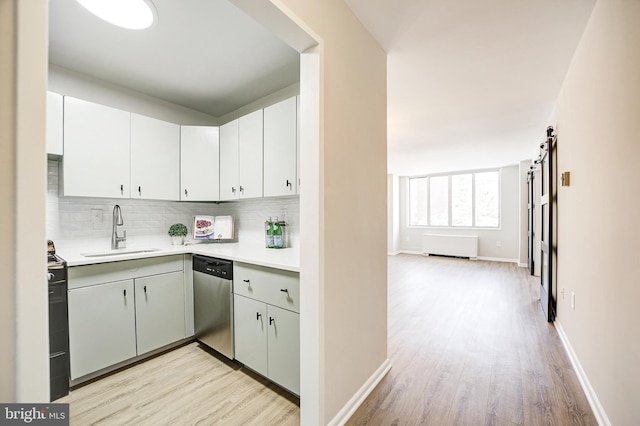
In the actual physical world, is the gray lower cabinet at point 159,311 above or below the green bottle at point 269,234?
below

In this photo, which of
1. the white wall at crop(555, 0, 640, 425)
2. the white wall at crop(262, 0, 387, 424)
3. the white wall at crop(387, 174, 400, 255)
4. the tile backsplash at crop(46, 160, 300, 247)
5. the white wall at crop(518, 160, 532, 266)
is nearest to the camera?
the white wall at crop(555, 0, 640, 425)

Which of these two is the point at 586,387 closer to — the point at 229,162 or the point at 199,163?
the point at 229,162

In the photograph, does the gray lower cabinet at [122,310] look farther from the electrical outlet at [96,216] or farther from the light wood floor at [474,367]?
the light wood floor at [474,367]

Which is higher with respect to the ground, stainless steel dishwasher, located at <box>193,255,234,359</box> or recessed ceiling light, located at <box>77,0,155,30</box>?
recessed ceiling light, located at <box>77,0,155,30</box>

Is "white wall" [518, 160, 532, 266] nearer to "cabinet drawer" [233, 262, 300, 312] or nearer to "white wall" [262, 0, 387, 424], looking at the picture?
"white wall" [262, 0, 387, 424]

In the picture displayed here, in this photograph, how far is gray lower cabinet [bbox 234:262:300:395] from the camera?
1710 mm

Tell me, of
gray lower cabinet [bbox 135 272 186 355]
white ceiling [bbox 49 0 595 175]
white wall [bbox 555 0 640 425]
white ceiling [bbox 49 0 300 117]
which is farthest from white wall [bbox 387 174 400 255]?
gray lower cabinet [bbox 135 272 186 355]

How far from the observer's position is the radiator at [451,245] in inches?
288

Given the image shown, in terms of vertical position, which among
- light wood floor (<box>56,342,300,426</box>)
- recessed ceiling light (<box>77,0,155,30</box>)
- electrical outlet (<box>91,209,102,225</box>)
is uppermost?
recessed ceiling light (<box>77,0,155,30</box>)

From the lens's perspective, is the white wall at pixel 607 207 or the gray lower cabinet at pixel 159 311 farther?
the gray lower cabinet at pixel 159 311

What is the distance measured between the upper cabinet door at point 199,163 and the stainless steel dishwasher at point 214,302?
79 centimetres

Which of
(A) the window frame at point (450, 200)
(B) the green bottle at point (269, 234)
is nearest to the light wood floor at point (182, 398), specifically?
Answer: (B) the green bottle at point (269, 234)

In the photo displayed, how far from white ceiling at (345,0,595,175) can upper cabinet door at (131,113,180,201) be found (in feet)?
7.10

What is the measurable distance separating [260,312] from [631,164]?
7.15ft
